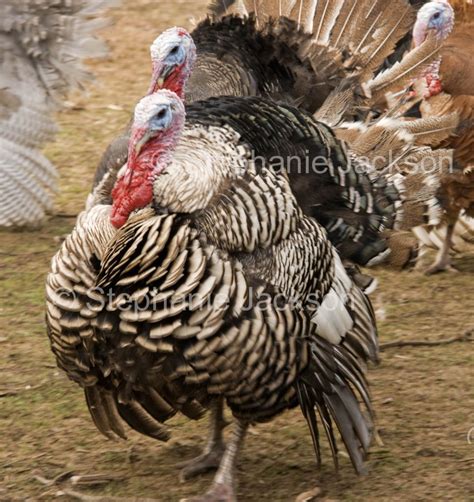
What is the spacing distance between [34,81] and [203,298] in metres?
3.25

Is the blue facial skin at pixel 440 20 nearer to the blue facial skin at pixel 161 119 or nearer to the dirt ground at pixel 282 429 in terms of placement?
the dirt ground at pixel 282 429

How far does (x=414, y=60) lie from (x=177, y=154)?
50.7 inches

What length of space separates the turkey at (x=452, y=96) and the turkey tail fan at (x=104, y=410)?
80.5 inches

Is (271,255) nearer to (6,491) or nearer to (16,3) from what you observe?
(6,491)

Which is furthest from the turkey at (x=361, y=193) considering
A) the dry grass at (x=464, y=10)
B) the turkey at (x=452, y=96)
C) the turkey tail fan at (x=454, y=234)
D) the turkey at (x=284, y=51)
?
the dry grass at (x=464, y=10)

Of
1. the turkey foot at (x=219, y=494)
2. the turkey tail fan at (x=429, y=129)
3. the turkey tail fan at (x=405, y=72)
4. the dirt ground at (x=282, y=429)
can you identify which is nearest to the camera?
the turkey foot at (x=219, y=494)

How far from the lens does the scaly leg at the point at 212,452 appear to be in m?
4.12

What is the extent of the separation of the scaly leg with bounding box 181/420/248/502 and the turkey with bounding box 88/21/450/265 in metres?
0.73

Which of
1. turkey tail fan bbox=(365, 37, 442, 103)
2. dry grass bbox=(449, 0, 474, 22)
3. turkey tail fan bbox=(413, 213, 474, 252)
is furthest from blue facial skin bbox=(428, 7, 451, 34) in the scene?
turkey tail fan bbox=(413, 213, 474, 252)

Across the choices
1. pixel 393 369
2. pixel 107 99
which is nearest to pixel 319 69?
pixel 393 369

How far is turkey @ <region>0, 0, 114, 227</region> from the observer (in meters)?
6.21

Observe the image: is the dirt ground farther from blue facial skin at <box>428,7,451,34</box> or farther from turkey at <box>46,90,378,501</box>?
blue facial skin at <box>428,7,451,34</box>

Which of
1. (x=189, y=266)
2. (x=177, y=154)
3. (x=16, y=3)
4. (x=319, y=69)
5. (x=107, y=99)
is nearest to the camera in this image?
(x=189, y=266)

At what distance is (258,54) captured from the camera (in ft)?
18.5
